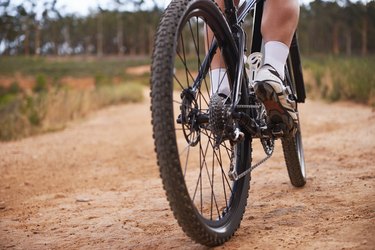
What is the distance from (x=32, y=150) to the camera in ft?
18.3

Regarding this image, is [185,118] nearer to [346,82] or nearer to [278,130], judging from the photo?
[278,130]

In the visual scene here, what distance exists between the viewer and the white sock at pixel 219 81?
7.03 feet

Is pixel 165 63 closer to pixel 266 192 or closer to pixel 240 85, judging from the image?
pixel 240 85

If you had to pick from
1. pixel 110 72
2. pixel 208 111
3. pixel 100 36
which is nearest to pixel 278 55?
pixel 208 111

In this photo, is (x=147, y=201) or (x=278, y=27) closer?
(x=278, y=27)

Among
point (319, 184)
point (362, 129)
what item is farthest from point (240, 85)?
point (362, 129)

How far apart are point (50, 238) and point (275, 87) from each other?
1.26 metres

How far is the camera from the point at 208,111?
197 cm

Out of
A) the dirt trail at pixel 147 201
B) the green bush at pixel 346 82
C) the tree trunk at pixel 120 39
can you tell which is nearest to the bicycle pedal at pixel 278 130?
the dirt trail at pixel 147 201

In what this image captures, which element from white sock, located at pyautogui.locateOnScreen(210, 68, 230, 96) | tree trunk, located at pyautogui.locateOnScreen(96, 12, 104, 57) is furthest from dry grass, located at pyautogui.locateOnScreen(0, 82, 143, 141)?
tree trunk, located at pyautogui.locateOnScreen(96, 12, 104, 57)

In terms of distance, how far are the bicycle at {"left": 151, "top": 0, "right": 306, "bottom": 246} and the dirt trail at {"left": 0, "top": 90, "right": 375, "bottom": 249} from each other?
21 centimetres

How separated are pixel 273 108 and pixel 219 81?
10.8 inches

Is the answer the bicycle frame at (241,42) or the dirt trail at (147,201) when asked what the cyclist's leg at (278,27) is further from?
the dirt trail at (147,201)

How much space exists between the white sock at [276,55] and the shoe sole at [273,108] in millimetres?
137
